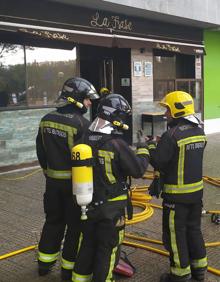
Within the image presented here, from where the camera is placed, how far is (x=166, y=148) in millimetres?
3756

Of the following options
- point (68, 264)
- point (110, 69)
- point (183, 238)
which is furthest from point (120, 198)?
point (110, 69)

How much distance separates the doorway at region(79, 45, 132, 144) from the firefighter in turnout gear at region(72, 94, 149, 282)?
26.0ft

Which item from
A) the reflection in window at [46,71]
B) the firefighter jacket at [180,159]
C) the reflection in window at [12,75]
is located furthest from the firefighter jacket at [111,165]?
the reflection in window at [46,71]

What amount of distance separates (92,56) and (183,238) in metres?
8.40

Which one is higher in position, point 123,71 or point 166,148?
point 123,71

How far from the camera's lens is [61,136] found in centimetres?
389

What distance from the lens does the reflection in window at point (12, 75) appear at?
8.73m

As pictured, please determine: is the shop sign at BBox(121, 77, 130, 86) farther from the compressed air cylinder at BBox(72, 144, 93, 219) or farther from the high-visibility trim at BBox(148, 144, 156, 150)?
the compressed air cylinder at BBox(72, 144, 93, 219)

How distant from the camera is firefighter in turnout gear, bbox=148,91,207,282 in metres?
3.78

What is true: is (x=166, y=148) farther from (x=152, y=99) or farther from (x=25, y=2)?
(x=152, y=99)

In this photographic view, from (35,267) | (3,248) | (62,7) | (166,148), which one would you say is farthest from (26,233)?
(62,7)

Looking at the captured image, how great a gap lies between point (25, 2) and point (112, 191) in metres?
6.51

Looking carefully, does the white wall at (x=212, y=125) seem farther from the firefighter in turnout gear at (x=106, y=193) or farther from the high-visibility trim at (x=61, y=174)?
the firefighter in turnout gear at (x=106, y=193)

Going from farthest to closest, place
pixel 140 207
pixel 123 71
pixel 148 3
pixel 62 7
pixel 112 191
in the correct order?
pixel 123 71, pixel 148 3, pixel 62 7, pixel 140 207, pixel 112 191
